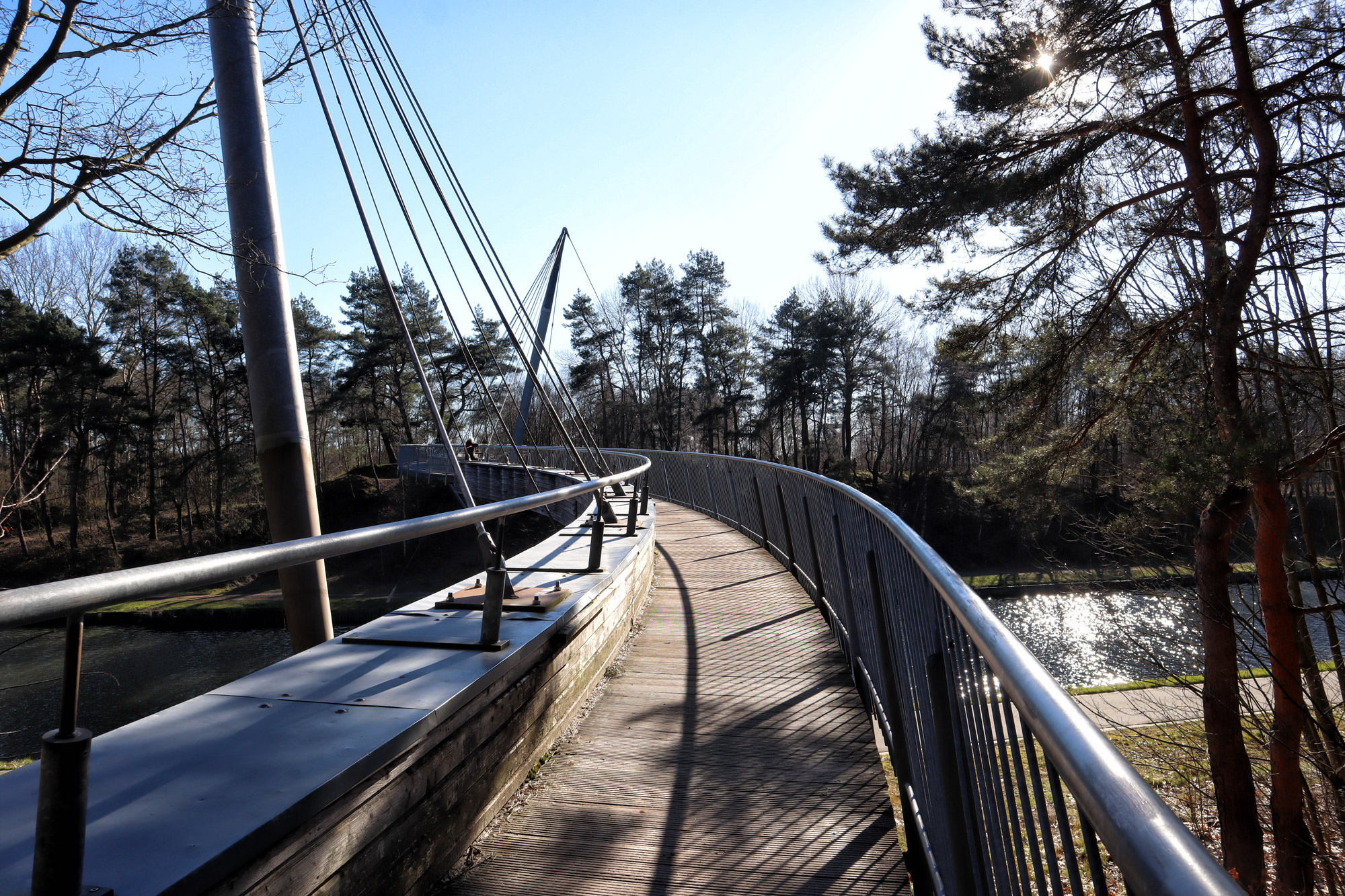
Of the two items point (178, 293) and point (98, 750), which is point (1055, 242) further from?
point (178, 293)

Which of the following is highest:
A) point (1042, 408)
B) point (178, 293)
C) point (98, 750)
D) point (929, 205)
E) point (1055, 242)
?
point (178, 293)

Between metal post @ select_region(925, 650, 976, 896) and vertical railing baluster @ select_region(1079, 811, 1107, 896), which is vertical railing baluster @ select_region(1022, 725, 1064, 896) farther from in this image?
metal post @ select_region(925, 650, 976, 896)

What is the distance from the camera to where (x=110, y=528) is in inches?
1368

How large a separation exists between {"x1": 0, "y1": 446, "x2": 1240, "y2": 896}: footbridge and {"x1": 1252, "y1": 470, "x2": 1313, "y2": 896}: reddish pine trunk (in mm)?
5943

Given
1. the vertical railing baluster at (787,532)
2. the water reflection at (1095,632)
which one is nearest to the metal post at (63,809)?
the vertical railing baluster at (787,532)

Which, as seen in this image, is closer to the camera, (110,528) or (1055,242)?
(1055,242)

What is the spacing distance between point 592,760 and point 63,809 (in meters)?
2.44

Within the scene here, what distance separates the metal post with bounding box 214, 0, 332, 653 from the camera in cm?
417

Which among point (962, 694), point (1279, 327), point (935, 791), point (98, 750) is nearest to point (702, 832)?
point (935, 791)

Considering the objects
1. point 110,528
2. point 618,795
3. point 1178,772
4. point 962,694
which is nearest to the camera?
point 962,694

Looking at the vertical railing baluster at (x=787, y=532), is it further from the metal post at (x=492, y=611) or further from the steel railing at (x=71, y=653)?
the steel railing at (x=71, y=653)

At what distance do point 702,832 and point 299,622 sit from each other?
2561 mm

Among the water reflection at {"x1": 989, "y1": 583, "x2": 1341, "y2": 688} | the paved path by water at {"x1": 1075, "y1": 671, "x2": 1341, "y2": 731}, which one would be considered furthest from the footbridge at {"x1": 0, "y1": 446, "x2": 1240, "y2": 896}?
the water reflection at {"x1": 989, "y1": 583, "x2": 1341, "y2": 688}

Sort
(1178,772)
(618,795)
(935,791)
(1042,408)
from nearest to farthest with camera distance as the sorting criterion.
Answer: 1. (935,791)
2. (618,795)
3. (1178,772)
4. (1042,408)
